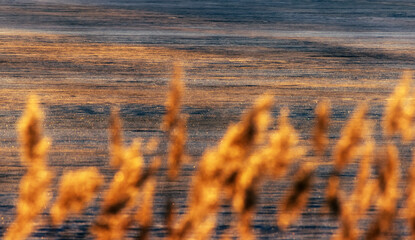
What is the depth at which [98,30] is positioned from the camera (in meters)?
8.94

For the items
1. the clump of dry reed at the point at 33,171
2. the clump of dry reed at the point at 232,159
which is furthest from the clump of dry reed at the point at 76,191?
the clump of dry reed at the point at 232,159

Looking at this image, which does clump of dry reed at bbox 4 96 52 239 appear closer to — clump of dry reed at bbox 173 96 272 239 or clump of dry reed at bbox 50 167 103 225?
clump of dry reed at bbox 50 167 103 225

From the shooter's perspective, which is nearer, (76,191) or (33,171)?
(76,191)

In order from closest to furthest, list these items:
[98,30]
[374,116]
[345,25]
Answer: [374,116] < [98,30] < [345,25]

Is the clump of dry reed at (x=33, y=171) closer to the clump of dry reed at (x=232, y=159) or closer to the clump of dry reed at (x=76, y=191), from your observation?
the clump of dry reed at (x=76, y=191)

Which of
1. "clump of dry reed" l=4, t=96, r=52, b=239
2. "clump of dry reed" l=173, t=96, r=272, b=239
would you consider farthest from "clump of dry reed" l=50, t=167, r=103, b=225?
"clump of dry reed" l=173, t=96, r=272, b=239

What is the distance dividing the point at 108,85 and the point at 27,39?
2793 mm

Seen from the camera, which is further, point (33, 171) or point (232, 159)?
point (33, 171)

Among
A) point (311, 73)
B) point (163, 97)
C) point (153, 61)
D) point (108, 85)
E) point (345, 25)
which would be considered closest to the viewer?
point (163, 97)

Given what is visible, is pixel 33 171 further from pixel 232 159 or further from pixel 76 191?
pixel 232 159

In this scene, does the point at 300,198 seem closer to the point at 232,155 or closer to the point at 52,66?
the point at 232,155

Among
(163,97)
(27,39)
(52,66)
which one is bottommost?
(163,97)

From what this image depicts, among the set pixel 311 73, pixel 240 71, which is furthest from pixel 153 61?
pixel 311 73

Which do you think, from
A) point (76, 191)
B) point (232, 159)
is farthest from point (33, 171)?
point (232, 159)
